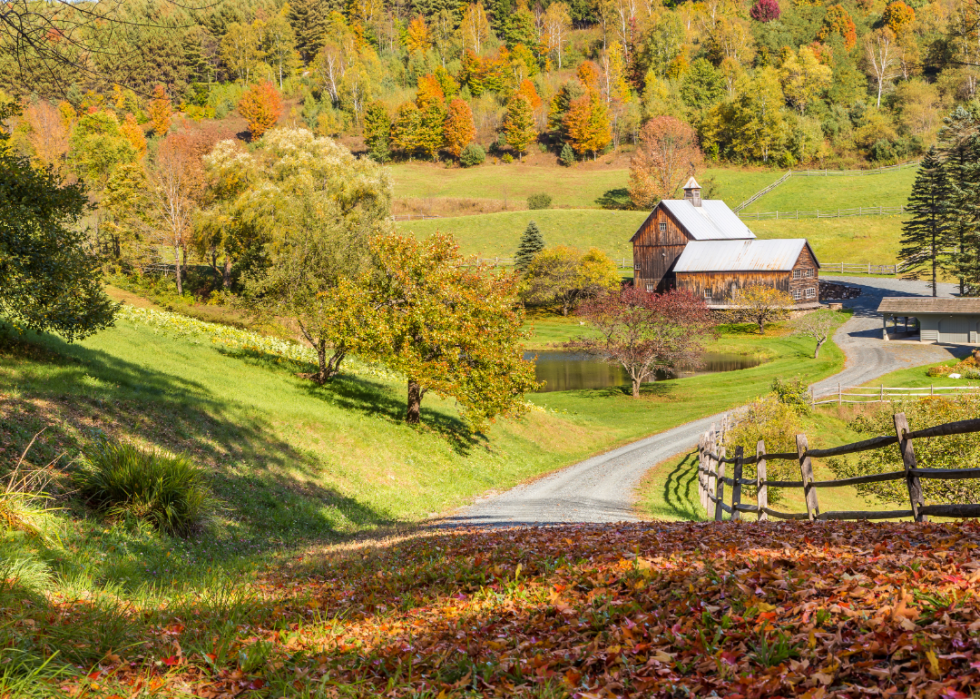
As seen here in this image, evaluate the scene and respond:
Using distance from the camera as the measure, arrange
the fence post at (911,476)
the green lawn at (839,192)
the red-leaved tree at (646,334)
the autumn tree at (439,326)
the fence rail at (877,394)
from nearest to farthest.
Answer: the fence post at (911,476), the autumn tree at (439,326), the fence rail at (877,394), the red-leaved tree at (646,334), the green lawn at (839,192)

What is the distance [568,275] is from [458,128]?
71.3 m

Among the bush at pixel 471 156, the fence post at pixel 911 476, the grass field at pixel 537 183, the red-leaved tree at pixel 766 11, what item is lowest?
the fence post at pixel 911 476

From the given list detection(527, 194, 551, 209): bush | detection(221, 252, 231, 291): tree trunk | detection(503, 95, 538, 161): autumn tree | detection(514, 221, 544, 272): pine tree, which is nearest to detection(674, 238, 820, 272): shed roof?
detection(514, 221, 544, 272): pine tree

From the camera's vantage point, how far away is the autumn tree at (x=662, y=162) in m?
111

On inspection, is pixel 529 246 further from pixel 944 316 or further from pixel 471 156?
pixel 471 156

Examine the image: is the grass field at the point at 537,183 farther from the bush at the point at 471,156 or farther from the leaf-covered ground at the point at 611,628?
the leaf-covered ground at the point at 611,628

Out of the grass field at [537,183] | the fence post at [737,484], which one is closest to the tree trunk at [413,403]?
the fence post at [737,484]

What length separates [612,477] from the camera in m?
26.7

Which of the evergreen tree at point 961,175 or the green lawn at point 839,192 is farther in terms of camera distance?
the green lawn at point 839,192

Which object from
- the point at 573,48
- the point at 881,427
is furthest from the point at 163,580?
the point at 573,48

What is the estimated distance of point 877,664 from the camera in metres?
4.58

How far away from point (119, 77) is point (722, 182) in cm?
12158

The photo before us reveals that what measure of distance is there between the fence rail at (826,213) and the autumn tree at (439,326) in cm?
9115

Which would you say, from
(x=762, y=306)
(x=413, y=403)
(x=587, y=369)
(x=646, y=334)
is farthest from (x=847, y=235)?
(x=413, y=403)
